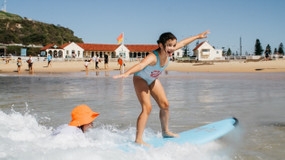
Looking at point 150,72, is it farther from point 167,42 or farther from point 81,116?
point 81,116

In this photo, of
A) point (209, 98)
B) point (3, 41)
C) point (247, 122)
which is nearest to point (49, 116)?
point (247, 122)

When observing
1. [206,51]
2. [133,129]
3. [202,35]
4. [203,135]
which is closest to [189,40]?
[202,35]

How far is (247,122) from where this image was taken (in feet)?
23.5

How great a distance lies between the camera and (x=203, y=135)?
5.40 m

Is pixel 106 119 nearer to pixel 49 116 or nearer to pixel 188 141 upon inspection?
pixel 49 116

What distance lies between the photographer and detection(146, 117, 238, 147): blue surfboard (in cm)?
514

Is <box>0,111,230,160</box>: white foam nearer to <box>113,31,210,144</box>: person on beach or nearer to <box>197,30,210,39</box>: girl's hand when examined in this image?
<box>113,31,210,144</box>: person on beach

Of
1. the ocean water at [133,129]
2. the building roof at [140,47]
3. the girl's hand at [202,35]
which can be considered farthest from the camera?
the building roof at [140,47]

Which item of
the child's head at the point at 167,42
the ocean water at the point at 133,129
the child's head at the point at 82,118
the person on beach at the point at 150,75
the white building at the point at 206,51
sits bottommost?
the ocean water at the point at 133,129

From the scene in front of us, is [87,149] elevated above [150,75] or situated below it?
below

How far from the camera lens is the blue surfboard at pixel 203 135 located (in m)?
5.14

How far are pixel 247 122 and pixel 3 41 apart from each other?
433 feet

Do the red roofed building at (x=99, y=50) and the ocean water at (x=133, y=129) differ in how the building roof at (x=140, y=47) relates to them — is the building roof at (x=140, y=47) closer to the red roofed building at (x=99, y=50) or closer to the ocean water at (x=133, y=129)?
the red roofed building at (x=99, y=50)

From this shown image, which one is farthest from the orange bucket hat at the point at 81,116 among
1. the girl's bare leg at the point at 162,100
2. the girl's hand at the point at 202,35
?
the girl's hand at the point at 202,35
